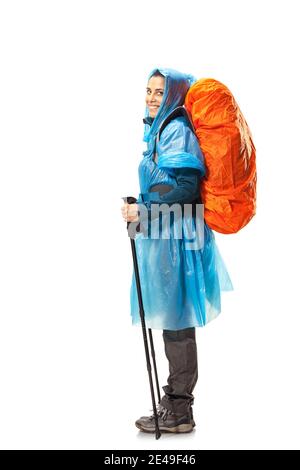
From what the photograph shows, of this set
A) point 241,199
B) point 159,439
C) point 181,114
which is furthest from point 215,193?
point 159,439

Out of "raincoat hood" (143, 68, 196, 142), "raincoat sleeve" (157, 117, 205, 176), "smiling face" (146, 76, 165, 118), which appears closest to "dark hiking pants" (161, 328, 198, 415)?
"raincoat sleeve" (157, 117, 205, 176)

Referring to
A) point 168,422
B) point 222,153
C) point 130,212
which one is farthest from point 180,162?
point 168,422

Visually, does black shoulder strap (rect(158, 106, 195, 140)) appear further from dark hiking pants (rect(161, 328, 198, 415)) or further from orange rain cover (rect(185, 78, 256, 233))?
dark hiking pants (rect(161, 328, 198, 415))

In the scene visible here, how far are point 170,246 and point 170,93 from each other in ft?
2.26

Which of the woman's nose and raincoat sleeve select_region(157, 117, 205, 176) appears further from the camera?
the woman's nose

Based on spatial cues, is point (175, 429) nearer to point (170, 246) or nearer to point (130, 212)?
point (170, 246)

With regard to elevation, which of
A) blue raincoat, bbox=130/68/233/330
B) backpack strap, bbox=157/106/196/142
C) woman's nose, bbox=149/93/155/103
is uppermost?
woman's nose, bbox=149/93/155/103

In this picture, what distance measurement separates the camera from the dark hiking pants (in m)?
4.44

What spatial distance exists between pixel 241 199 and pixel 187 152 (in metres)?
0.33

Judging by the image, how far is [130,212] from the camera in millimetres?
4238

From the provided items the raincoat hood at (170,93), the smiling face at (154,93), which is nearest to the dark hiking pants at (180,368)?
the raincoat hood at (170,93)

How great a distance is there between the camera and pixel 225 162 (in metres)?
4.21

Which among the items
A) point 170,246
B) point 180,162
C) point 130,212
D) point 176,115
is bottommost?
point 170,246

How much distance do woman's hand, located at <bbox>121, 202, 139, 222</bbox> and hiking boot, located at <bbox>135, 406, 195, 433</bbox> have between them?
945 mm
